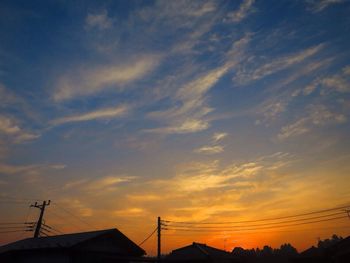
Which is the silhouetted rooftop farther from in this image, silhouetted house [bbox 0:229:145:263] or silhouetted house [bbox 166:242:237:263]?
silhouetted house [bbox 166:242:237:263]

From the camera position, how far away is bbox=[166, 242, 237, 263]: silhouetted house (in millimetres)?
34438

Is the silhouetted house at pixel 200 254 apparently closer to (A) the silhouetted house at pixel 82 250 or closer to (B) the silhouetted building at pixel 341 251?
(A) the silhouetted house at pixel 82 250

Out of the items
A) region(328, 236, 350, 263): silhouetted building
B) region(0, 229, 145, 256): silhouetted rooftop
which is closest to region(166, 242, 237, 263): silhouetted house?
region(0, 229, 145, 256): silhouetted rooftop

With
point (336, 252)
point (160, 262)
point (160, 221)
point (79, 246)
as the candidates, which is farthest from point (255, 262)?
point (79, 246)

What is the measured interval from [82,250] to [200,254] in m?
18.3

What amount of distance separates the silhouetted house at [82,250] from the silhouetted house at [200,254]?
33.5ft

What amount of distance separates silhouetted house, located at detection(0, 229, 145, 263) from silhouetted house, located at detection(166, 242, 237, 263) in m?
10.2

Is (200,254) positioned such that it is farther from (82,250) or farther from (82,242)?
(82,242)

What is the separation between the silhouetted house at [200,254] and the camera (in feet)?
113

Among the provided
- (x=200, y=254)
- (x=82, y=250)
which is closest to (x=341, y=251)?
(x=200, y=254)

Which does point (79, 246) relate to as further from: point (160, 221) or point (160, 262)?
point (160, 221)

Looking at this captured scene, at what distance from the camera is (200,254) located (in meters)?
35.7

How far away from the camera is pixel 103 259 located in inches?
898

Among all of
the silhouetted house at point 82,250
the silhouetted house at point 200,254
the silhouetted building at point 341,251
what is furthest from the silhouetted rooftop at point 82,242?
the silhouetted building at point 341,251
